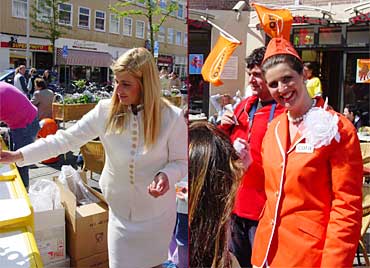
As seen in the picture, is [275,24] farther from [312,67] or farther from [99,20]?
[99,20]

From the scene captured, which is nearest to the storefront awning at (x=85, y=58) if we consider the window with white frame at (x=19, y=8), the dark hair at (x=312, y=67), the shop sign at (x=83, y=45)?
the shop sign at (x=83, y=45)

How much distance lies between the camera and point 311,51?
2.58 ft

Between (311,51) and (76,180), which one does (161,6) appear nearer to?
(311,51)

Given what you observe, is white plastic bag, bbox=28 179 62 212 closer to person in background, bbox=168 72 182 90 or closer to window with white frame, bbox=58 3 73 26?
window with white frame, bbox=58 3 73 26

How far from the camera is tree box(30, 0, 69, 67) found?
4.03 feet

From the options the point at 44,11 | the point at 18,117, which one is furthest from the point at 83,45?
the point at 18,117

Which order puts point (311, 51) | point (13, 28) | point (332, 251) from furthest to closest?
1. point (13, 28)
2. point (311, 51)
3. point (332, 251)

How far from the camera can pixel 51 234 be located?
1357 millimetres

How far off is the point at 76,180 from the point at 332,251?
1018 millimetres

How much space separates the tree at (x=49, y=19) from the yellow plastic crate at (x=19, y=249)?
1.88 feet

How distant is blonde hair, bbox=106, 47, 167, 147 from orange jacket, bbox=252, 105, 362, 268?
232mm

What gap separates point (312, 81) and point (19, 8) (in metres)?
1.09

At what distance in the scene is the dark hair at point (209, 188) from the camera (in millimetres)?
710

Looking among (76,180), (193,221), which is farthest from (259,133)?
(76,180)
